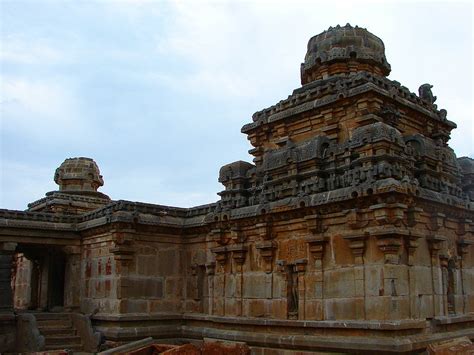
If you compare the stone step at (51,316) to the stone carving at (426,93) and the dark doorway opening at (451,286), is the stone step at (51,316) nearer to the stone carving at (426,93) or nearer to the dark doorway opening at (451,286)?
the dark doorway opening at (451,286)

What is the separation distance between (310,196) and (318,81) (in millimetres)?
4066

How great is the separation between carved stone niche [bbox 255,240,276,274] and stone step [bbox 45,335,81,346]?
6.37m

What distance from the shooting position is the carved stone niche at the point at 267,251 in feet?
44.5

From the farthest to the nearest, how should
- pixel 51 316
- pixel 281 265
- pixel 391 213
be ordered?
pixel 51 316, pixel 281 265, pixel 391 213

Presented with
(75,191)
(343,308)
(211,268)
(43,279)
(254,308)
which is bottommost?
(254,308)

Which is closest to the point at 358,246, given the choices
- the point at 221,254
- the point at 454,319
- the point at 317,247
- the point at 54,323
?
the point at 317,247

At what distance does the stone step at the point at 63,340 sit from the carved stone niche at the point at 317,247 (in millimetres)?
7868

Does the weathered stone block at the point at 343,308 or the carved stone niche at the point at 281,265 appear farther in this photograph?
the carved stone niche at the point at 281,265

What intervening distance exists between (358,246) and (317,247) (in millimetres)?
1140

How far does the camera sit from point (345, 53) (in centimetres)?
1530

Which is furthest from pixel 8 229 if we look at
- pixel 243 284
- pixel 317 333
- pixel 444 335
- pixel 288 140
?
pixel 444 335

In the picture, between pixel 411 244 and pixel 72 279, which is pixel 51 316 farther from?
pixel 411 244

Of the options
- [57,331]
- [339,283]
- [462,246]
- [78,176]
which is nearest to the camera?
[339,283]

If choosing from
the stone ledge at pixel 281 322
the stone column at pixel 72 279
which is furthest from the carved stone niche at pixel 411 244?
the stone column at pixel 72 279
